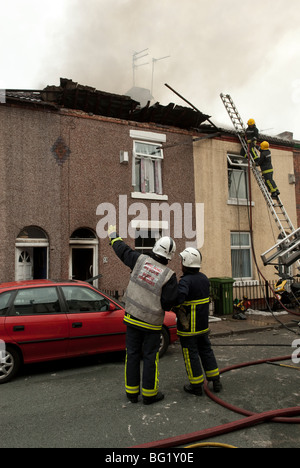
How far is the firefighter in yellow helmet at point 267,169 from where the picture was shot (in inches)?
425

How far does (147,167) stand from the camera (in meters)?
10.7

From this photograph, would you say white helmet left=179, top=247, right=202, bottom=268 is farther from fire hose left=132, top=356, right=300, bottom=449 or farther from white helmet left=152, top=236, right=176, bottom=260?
fire hose left=132, top=356, right=300, bottom=449

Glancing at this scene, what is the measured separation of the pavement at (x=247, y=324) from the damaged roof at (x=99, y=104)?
20.6 ft

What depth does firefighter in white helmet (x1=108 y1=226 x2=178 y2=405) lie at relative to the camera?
4.00 metres

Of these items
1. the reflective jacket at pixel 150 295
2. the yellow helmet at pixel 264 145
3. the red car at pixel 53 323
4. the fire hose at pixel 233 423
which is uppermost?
the yellow helmet at pixel 264 145

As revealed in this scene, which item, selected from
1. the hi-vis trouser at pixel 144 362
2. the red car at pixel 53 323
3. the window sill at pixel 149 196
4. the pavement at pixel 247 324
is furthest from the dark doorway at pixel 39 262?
the hi-vis trouser at pixel 144 362

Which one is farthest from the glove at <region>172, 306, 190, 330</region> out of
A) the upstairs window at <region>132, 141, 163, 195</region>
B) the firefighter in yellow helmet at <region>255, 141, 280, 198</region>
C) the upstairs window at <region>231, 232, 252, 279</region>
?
the upstairs window at <region>231, 232, 252, 279</region>

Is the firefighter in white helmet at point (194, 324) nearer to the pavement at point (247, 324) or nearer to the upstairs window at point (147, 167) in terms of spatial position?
the pavement at point (247, 324)

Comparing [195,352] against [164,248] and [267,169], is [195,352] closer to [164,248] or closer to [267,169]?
[164,248]

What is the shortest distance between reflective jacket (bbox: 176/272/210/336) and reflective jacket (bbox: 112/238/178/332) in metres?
0.22

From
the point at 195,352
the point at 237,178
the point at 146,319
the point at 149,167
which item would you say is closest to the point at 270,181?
the point at 237,178

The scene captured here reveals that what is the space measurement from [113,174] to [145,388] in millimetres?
7014
